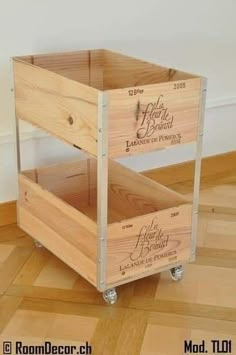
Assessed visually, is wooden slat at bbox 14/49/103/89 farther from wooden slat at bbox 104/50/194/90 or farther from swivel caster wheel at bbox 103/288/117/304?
swivel caster wheel at bbox 103/288/117/304

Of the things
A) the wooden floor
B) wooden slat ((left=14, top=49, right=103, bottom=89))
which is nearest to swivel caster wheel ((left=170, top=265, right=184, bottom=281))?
the wooden floor

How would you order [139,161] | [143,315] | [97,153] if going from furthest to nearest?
[139,161], [143,315], [97,153]

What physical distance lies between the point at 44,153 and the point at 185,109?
65 cm

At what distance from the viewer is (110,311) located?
1.50 metres

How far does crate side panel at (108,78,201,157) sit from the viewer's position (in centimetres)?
134

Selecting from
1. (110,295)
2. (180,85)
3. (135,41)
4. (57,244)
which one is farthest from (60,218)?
Result: (135,41)

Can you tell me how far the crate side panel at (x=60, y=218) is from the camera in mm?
1473

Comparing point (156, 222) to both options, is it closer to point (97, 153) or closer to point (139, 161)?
point (97, 153)

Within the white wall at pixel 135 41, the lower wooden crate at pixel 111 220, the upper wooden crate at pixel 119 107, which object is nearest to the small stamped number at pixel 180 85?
the upper wooden crate at pixel 119 107

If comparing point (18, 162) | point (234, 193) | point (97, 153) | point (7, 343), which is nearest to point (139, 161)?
point (234, 193)

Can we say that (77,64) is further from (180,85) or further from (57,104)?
(180,85)

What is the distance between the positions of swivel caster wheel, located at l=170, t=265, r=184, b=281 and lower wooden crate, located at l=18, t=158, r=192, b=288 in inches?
1.7

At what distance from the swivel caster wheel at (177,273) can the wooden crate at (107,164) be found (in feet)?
0.12

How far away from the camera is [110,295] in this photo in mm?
1515
